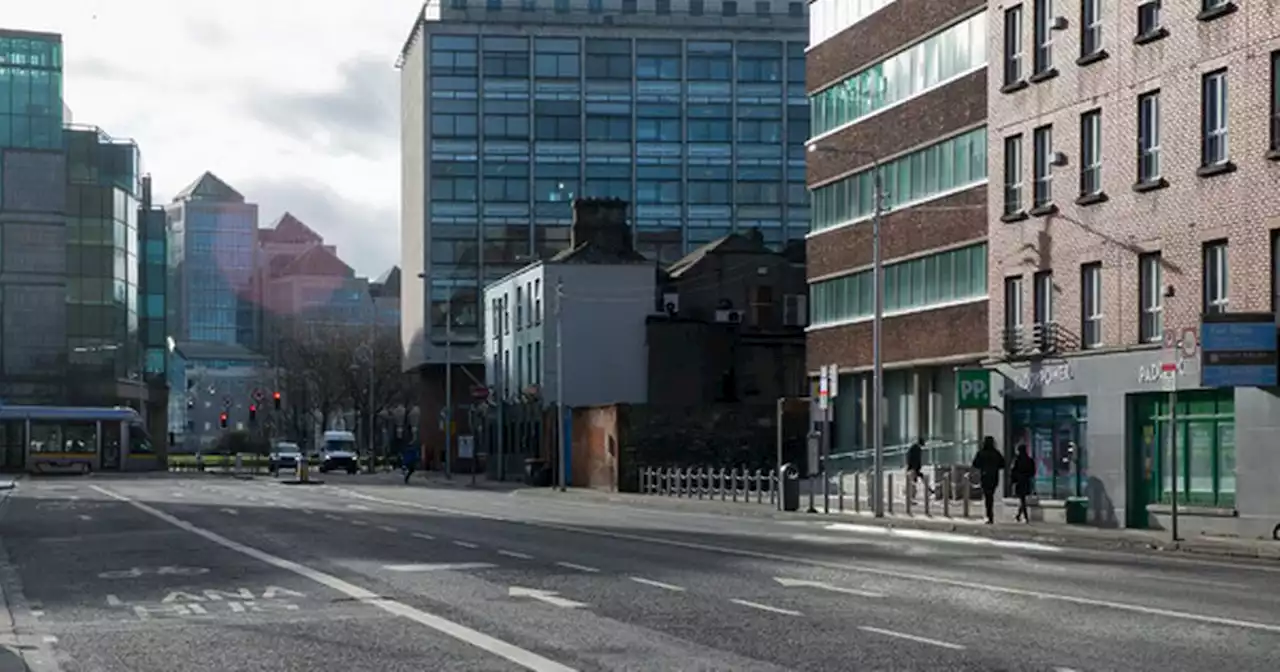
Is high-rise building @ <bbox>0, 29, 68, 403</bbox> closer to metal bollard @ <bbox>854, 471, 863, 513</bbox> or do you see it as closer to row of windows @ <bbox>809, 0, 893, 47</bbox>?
row of windows @ <bbox>809, 0, 893, 47</bbox>

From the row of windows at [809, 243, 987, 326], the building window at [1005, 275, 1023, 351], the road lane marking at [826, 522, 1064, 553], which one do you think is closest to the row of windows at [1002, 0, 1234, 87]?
the building window at [1005, 275, 1023, 351]

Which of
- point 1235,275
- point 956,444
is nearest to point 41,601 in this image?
point 1235,275

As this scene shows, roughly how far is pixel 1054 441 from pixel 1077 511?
277 cm

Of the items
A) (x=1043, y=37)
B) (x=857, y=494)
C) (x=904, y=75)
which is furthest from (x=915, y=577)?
(x=904, y=75)

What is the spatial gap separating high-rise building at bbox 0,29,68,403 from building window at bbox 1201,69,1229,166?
8743 cm

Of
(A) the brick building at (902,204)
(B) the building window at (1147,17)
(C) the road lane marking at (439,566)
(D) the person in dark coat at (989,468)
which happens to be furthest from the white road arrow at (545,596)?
(A) the brick building at (902,204)

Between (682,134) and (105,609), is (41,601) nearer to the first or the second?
(105,609)

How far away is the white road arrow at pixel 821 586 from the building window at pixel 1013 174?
78.8ft

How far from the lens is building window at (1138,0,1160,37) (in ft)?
130

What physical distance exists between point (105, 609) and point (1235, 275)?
2340 cm

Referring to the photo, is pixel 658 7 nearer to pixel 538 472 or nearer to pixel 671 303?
pixel 671 303

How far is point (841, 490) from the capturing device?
Answer: 48.0 meters

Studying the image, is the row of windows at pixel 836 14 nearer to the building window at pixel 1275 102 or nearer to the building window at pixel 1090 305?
the building window at pixel 1090 305

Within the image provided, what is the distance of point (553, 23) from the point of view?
11231cm
